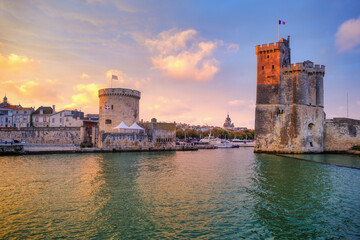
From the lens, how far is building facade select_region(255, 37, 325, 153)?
98.3 feet

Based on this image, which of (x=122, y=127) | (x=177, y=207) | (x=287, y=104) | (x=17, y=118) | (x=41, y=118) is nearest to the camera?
(x=177, y=207)

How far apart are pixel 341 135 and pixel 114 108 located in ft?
106

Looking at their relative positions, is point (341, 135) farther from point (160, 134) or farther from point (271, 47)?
point (160, 134)

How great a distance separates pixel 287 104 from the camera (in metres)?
30.5

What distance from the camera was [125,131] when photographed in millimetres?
36000

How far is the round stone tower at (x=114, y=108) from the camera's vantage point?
118ft

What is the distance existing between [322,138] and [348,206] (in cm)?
2512

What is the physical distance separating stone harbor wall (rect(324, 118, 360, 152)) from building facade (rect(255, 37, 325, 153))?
1328 mm

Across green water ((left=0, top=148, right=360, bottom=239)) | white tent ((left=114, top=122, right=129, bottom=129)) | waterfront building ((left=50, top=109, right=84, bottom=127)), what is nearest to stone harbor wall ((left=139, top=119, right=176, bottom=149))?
white tent ((left=114, top=122, right=129, bottom=129))

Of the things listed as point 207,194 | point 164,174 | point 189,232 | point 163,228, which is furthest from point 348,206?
point 164,174

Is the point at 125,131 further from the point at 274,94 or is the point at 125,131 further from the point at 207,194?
the point at 207,194

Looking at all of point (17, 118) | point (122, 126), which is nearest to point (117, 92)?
point (122, 126)

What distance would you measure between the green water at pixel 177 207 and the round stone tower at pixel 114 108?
21583mm

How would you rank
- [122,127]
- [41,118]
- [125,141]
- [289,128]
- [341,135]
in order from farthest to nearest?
1. [41,118]
2. [125,141]
3. [122,127]
4. [341,135]
5. [289,128]
